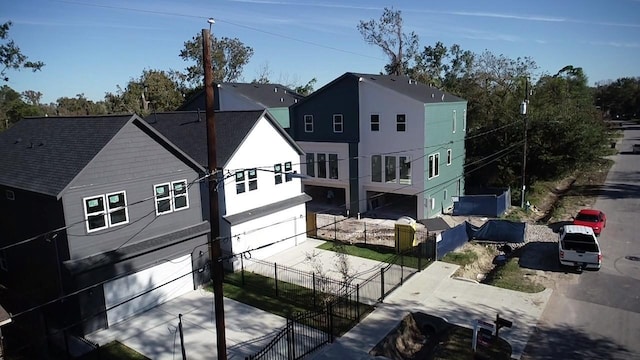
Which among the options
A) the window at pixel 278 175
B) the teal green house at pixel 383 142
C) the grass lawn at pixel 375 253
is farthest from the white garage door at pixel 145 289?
the teal green house at pixel 383 142

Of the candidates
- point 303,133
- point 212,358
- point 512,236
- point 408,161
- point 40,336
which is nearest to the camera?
point 212,358

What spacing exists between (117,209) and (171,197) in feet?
9.17

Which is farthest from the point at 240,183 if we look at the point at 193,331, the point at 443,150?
the point at 443,150

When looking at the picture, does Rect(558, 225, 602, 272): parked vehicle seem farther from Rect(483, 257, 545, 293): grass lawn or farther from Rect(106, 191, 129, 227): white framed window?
Rect(106, 191, 129, 227): white framed window

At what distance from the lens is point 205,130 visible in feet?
84.4

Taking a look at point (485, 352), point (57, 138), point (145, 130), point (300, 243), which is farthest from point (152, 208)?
point (485, 352)

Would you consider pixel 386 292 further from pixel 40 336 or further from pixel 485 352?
pixel 40 336

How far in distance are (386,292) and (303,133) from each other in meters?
19.1

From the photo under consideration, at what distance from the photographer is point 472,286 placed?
19734mm

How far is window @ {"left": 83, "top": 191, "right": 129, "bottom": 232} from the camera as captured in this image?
1703 cm

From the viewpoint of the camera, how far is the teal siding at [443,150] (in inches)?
1224

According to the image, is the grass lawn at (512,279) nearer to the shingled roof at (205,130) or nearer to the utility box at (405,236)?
the utility box at (405,236)

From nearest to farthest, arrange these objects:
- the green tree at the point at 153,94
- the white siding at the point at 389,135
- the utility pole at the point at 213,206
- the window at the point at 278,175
Result: the utility pole at the point at 213,206 < the window at the point at 278,175 < the white siding at the point at 389,135 < the green tree at the point at 153,94

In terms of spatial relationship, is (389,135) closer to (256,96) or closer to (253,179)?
(253,179)
